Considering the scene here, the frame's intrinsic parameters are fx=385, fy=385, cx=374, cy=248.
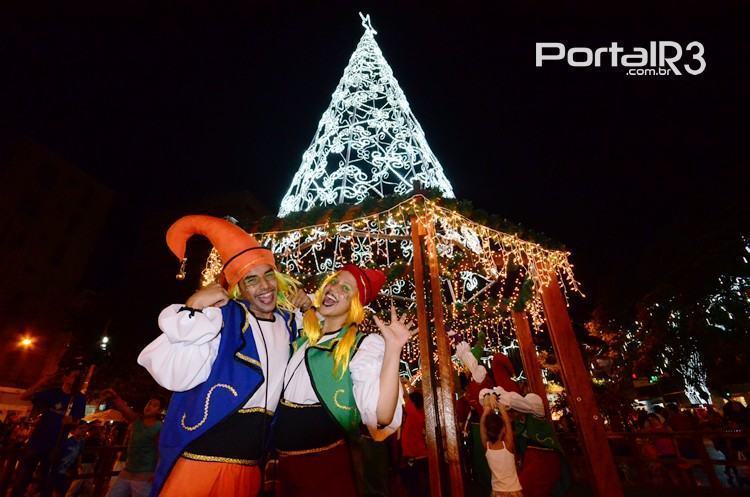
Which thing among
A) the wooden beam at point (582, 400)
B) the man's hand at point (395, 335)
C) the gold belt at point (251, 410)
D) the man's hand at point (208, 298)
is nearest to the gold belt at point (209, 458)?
the gold belt at point (251, 410)

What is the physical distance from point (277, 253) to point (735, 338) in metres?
11.1

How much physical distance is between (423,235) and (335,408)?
4.28 m

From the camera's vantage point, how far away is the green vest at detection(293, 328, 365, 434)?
1929mm

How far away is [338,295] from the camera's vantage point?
7.88 feet

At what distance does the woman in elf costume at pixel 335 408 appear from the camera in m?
1.87

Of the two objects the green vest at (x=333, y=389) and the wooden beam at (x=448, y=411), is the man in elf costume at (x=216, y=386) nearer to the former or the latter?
the green vest at (x=333, y=389)

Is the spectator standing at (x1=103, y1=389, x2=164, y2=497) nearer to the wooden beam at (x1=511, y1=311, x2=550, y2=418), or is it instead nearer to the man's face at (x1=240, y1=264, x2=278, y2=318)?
the man's face at (x1=240, y1=264, x2=278, y2=318)

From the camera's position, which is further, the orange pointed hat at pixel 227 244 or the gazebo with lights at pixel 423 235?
the gazebo with lights at pixel 423 235

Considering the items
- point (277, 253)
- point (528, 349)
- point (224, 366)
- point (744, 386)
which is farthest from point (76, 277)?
point (744, 386)

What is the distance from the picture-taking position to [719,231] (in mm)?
9289

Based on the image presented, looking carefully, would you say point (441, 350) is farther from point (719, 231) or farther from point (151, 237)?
point (151, 237)

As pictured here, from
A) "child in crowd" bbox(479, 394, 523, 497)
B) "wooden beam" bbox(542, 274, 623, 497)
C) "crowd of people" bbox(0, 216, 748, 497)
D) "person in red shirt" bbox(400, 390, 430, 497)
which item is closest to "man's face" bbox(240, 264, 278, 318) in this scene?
"crowd of people" bbox(0, 216, 748, 497)

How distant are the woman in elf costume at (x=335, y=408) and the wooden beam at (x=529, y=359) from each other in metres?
6.72

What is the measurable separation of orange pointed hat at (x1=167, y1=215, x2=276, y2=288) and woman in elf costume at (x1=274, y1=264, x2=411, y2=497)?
0.58 m
